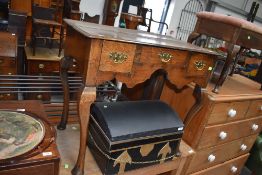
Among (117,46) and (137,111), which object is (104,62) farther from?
(137,111)

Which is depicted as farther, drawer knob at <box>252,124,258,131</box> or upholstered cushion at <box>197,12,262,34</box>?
drawer knob at <box>252,124,258,131</box>

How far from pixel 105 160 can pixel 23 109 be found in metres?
0.49

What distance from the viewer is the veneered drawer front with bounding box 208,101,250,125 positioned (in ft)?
5.32

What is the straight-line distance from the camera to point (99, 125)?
51.1 inches

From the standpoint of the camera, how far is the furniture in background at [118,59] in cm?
103

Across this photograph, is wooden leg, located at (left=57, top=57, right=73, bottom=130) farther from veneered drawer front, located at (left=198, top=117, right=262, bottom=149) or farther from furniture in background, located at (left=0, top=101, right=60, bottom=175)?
veneered drawer front, located at (left=198, top=117, right=262, bottom=149)

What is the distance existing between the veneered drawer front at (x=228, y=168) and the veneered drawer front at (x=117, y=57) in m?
1.18

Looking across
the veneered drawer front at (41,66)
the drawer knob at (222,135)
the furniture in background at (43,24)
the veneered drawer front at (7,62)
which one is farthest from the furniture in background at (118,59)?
the furniture in background at (43,24)

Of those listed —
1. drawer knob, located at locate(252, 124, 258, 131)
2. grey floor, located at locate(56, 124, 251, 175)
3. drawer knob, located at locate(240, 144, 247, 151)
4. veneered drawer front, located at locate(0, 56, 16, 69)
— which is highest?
drawer knob, located at locate(252, 124, 258, 131)

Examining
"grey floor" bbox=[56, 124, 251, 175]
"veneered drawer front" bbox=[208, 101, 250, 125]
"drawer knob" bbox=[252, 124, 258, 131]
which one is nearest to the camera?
"grey floor" bbox=[56, 124, 251, 175]

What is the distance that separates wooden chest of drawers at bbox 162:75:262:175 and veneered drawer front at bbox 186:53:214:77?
197 mm

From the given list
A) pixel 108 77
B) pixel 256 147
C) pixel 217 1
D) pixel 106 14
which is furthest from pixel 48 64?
pixel 217 1

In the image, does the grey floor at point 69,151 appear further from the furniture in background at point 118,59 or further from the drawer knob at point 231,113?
the drawer knob at point 231,113

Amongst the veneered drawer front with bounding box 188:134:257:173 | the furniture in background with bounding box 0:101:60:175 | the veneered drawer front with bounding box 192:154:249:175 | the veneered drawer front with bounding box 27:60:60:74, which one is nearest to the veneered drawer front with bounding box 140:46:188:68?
the furniture in background with bounding box 0:101:60:175
